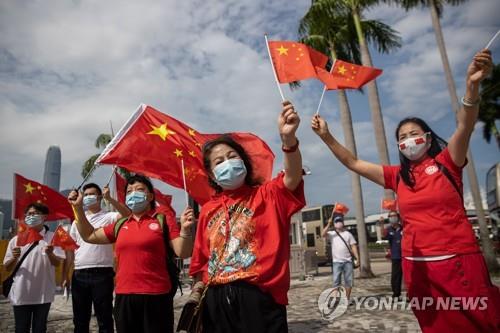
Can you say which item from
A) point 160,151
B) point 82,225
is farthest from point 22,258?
point 160,151

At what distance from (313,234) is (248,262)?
25.8 m

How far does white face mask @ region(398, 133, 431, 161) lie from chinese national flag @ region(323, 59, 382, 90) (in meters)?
1.09

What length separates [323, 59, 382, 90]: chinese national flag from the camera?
379cm

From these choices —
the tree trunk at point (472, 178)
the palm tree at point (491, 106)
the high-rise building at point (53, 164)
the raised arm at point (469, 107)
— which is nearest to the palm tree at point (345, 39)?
the tree trunk at point (472, 178)

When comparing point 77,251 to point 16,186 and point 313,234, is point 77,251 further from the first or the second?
point 313,234

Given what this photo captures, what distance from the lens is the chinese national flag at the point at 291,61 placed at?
349 cm

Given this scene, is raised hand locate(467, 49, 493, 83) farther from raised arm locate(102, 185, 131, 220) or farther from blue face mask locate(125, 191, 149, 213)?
raised arm locate(102, 185, 131, 220)

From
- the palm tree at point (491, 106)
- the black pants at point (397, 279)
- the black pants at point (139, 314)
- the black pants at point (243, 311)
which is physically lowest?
the black pants at point (397, 279)

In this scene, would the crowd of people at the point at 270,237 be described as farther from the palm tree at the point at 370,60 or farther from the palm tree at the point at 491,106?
the palm tree at the point at 491,106

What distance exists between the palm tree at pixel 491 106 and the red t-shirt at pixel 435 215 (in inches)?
1223

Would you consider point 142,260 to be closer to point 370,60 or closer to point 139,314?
point 139,314

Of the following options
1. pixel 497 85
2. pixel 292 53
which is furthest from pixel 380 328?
pixel 497 85

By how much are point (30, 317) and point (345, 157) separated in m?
4.07

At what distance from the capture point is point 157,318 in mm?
3346
